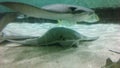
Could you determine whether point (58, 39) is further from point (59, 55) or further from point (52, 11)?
point (52, 11)

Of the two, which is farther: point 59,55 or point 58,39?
point 58,39

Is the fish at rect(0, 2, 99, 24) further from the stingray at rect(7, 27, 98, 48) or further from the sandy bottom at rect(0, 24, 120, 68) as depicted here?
the sandy bottom at rect(0, 24, 120, 68)

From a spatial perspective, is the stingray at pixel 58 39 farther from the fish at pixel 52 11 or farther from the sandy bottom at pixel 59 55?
the fish at pixel 52 11

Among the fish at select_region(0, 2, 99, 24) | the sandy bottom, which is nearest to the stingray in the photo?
the sandy bottom

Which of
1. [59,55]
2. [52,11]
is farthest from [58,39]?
[52,11]

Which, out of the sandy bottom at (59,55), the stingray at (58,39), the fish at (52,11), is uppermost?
the fish at (52,11)

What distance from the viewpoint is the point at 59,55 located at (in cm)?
220

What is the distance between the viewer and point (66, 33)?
2.51 meters

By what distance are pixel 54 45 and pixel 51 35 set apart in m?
0.13

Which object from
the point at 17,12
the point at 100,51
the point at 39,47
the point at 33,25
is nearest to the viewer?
the point at 17,12

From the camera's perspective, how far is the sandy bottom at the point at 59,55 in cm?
192

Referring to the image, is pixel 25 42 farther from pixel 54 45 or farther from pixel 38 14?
pixel 38 14

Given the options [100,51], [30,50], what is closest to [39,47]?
[30,50]

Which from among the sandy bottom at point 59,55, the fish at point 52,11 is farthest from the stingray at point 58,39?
the fish at point 52,11
